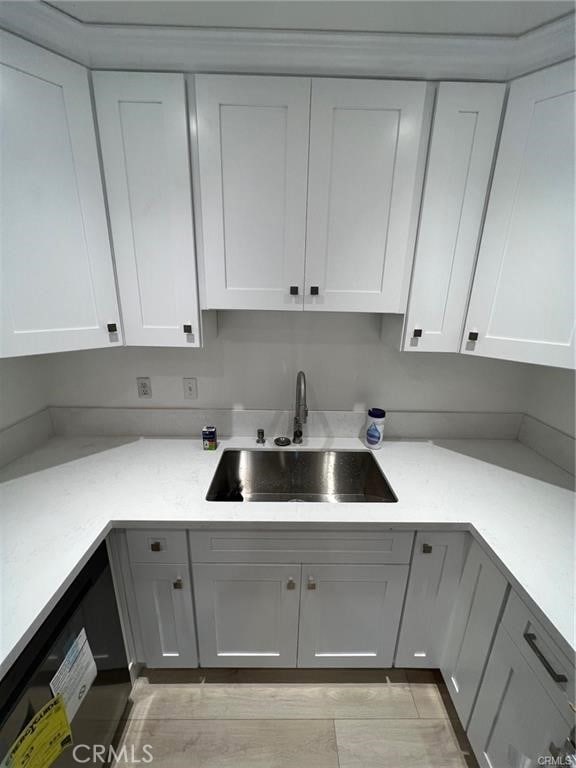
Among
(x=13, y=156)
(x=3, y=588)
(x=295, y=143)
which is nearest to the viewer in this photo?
(x=3, y=588)

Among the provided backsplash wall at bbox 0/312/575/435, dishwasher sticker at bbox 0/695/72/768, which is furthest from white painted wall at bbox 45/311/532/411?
dishwasher sticker at bbox 0/695/72/768

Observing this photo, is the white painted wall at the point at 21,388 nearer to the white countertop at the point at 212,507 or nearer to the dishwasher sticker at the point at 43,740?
the white countertop at the point at 212,507

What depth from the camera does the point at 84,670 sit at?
94cm

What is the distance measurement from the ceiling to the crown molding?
0.06 ft

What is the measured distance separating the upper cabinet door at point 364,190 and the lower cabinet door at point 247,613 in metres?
1.07

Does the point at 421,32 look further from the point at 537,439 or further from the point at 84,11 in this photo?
the point at 537,439

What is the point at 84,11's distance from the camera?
Answer: 905mm

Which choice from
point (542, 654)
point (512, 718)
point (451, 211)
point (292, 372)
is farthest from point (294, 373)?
point (512, 718)

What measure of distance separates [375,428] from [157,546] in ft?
3.52

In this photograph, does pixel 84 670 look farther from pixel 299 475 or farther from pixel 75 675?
pixel 299 475

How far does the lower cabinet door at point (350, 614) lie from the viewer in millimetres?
1191

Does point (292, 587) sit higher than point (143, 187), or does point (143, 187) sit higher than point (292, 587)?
point (143, 187)

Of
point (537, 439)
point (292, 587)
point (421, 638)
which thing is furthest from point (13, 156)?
point (537, 439)

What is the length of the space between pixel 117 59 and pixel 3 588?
1636mm
